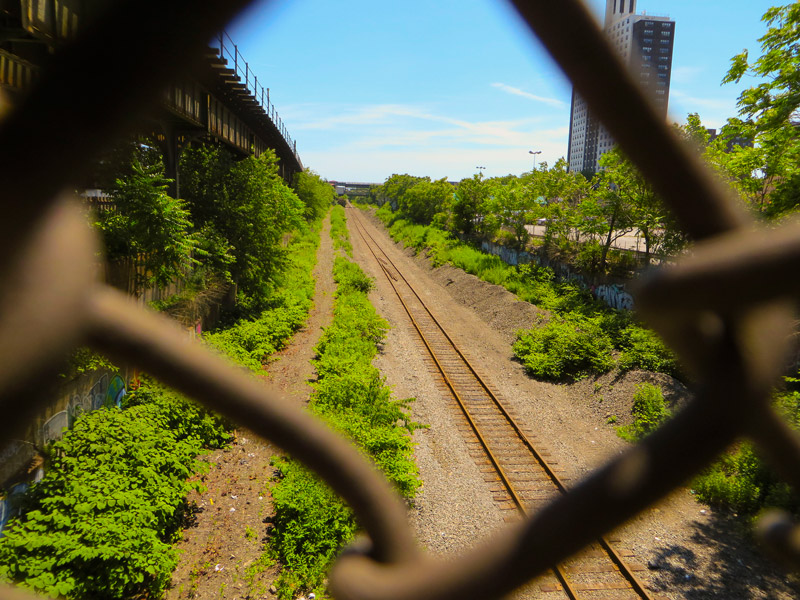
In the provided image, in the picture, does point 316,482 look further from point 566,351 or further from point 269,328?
point 269,328

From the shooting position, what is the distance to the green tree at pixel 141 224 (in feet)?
32.7

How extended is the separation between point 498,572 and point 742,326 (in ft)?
1.15

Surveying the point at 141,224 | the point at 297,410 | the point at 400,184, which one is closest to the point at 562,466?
the point at 141,224

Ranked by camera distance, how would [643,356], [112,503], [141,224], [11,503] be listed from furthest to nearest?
[643,356]
[141,224]
[112,503]
[11,503]

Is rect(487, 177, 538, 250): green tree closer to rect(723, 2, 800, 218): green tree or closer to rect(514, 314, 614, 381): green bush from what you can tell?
rect(514, 314, 614, 381): green bush

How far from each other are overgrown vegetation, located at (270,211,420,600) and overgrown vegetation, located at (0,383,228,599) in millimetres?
1540

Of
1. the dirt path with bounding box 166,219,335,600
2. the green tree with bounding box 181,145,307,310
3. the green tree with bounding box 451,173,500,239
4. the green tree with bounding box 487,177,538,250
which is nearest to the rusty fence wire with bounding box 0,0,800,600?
the dirt path with bounding box 166,219,335,600

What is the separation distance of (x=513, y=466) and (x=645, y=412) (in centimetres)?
→ 382

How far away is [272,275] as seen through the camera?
1878cm

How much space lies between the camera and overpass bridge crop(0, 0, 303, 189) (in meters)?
0.64

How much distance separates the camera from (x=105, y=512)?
6.87 m

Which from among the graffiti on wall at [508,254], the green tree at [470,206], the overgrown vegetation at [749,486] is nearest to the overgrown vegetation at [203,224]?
the overgrown vegetation at [749,486]

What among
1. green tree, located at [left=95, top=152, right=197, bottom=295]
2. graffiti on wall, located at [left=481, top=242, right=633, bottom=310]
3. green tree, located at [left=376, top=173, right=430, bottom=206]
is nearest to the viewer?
green tree, located at [left=95, top=152, right=197, bottom=295]

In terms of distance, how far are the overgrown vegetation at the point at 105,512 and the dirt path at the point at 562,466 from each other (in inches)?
145
